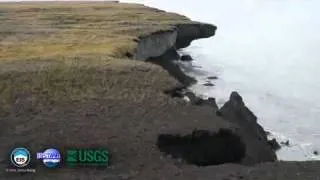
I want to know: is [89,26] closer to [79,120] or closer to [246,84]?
[246,84]

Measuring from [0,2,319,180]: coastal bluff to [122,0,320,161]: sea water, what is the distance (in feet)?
20.1

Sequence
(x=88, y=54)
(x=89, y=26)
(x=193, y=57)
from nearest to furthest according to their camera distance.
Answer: (x=88, y=54) < (x=89, y=26) < (x=193, y=57)

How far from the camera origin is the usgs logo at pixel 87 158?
52.7 ft

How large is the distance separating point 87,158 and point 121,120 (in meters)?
3.59

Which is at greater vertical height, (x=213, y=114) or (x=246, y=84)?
(x=213, y=114)

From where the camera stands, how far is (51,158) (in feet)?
53.7

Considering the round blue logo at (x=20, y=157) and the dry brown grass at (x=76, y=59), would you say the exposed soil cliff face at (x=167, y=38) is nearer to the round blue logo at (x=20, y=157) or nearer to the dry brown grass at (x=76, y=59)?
the dry brown grass at (x=76, y=59)

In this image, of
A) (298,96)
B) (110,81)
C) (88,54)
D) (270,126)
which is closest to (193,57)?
(298,96)

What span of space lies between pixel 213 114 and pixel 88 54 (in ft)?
41.9

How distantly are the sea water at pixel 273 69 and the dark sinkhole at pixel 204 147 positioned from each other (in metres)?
13.8

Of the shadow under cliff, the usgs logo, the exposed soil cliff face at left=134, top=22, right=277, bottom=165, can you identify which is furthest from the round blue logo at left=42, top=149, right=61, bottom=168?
the shadow under cliff

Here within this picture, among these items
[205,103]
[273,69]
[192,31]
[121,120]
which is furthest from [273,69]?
[121,120]

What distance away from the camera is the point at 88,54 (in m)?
31.5

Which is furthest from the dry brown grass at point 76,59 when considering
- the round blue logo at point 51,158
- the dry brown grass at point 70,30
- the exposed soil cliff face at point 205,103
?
the round blue logo at point 51,158
